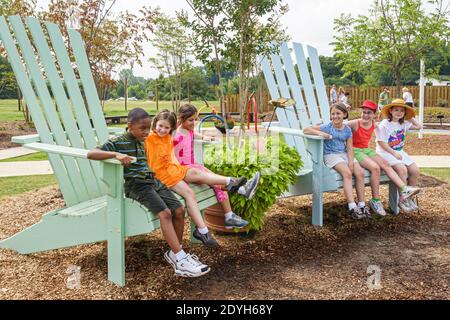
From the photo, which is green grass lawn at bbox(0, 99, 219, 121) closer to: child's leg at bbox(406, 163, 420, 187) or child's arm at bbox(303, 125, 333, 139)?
child's leg at bbox(406, 163, 420, 187)

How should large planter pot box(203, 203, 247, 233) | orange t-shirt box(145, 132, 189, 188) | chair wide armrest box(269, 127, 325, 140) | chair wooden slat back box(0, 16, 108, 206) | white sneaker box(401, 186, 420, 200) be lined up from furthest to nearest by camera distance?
white sneaker box(401, 186, 420, 200) < chair wide armrest box(269, 127, 325, 140) < large planter pot box(203, 203, 247, 233) < chair wooden slat back box(0, 16, 108, 206) < orange t-shirt box(145, 132, 189, 188)

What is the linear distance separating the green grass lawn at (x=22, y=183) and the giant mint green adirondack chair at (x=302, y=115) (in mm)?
3097

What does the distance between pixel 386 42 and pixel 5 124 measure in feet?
37.1

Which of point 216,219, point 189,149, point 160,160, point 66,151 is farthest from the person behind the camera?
point 216,219

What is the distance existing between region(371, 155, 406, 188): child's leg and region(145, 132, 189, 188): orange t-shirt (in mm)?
2020

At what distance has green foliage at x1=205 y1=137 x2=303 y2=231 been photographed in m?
3.40

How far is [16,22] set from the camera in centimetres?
329

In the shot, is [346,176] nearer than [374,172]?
Yes

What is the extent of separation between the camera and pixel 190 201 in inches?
118

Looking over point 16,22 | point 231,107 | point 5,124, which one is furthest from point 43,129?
point 231,107

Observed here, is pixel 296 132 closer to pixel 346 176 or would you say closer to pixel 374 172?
pixel 346 176

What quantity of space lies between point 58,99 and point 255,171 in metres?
1.56

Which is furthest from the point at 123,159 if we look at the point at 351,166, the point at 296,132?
the point at 351,166

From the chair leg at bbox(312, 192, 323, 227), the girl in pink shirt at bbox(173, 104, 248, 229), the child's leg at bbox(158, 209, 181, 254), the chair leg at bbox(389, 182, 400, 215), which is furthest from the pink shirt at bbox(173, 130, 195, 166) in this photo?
the chair leg at bbox(389, 182, 400, 215)
